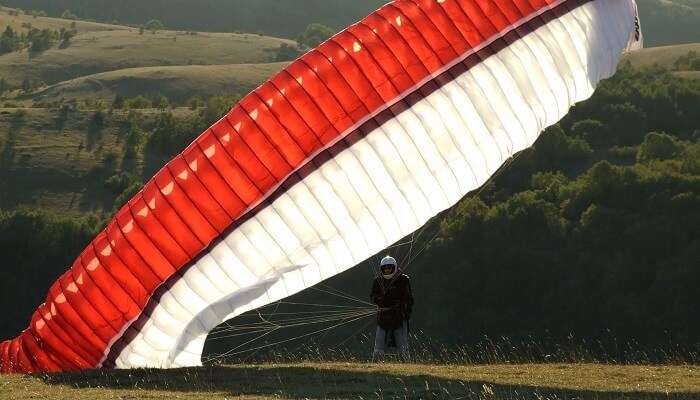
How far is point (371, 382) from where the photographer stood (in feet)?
44.4

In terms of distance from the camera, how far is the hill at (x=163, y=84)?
105 meters

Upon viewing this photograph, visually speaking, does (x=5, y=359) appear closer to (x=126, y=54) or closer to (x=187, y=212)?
(x=187, y=212)

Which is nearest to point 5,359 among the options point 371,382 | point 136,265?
point 136,265

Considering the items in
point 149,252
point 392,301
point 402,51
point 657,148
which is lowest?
point 657,148

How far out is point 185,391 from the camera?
44.7ft

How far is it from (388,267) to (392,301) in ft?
1.46

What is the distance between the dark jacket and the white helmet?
6 cm

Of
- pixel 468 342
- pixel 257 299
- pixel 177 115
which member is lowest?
pixel 468 342

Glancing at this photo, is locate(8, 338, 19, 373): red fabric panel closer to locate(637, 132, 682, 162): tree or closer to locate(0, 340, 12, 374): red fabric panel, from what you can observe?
locate(0, 340, 12, 374): red fabric panel

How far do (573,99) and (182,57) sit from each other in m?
120

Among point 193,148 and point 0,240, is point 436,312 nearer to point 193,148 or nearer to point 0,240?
point 0,240

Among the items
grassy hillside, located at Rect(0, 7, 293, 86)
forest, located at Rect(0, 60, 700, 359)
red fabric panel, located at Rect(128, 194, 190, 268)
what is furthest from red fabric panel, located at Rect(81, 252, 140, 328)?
grassy hillside, located at Rect(0, 7, 293, 86)

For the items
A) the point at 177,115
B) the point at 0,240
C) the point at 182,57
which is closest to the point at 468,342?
the point at 0,240

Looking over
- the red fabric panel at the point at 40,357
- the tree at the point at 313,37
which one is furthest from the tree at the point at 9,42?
the red fabric panel at the point at 40,357
